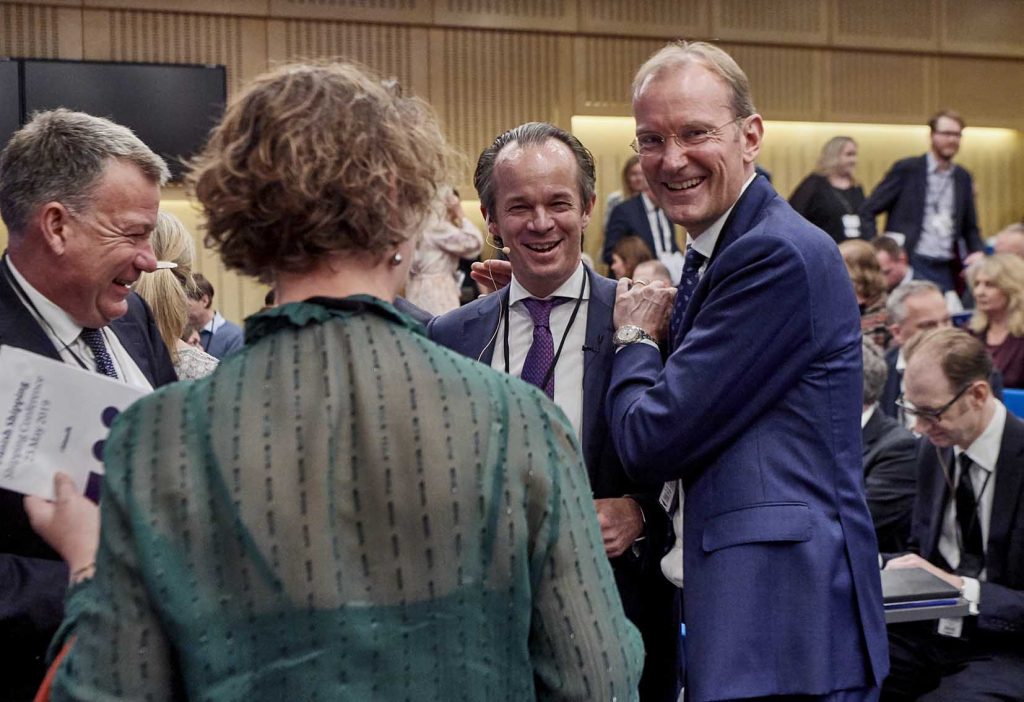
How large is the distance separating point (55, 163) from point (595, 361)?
102cm

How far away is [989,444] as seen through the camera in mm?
3438

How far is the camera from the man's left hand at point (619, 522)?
2.20 metres

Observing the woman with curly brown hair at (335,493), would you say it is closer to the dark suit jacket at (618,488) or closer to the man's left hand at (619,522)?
the man's left hand at (619,522)

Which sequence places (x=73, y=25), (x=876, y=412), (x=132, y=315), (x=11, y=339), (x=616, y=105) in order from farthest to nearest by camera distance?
(x=616, y=105) → (x=73, y=25) → (x=876, y=412) → (x=132, y=315) → (x=11, y=339)

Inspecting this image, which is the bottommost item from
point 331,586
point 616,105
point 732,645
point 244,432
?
point 732,645

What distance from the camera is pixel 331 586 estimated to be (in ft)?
3.92

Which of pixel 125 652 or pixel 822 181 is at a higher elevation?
pixel 822 181

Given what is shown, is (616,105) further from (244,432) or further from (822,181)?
(244,432)

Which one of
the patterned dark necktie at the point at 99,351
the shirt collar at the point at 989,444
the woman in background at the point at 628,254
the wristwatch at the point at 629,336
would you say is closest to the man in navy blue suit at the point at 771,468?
the wristwatch at the point at 629,336

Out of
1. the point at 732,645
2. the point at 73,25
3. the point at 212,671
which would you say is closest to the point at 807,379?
the point at 732,645

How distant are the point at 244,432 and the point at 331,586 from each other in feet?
0.57

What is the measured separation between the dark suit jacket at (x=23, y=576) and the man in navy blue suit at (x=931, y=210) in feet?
25.0

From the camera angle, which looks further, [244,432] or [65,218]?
[65,218]

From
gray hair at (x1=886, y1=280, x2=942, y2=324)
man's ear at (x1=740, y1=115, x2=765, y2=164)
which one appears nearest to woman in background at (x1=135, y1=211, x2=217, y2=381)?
man's ear at (x1=740, y1=115, x2=765, y2=164)
